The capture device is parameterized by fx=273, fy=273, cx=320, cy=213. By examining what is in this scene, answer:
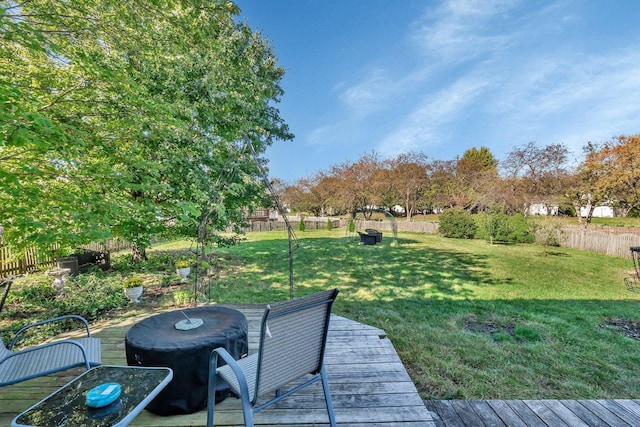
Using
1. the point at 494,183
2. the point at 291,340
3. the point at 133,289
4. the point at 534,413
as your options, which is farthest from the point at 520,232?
the point at 133,289

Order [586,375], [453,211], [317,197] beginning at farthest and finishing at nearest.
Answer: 1. [317,197]
2. [453,211]
3. [586,375]

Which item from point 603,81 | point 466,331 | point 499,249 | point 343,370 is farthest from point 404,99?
point 343,370

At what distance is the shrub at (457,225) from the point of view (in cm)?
1578

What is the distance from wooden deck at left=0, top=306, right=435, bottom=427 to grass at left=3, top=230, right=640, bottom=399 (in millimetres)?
587

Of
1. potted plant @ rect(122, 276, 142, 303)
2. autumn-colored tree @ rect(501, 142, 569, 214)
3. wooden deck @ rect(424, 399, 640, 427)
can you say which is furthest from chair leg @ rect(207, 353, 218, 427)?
autumn-colored tree @ rect(501, 142, 569, 214)

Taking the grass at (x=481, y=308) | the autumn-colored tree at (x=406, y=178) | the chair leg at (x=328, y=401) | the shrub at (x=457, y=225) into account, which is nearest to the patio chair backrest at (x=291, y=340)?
the chair leg at (x=328, y=401)

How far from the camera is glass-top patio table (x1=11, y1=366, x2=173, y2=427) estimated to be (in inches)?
43.1

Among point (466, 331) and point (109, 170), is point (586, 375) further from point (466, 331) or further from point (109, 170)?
point (109, 170)

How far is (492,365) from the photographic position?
3.09m

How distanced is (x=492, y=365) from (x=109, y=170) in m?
5.52

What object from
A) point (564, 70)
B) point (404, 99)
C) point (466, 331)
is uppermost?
point (404, 99)

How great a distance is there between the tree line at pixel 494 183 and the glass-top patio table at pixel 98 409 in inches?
730

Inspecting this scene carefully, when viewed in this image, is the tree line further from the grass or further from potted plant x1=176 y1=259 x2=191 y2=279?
potted plant x1=176 y1=259 x2=191 y2=279

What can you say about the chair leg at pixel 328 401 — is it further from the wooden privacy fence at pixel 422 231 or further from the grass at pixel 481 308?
the wooden privacy fence at pixel 422 231
